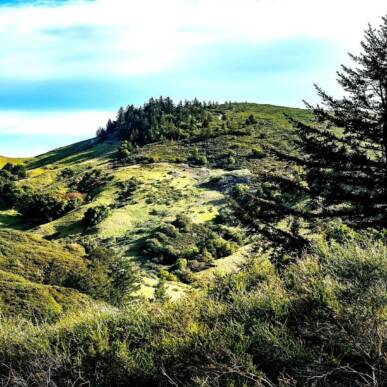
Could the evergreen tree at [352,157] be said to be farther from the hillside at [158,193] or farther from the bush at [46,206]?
the bush at [46,206]

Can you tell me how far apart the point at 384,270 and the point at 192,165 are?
307ft

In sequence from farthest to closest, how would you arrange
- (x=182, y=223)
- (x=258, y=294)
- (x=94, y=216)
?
(x=94, y=216) → (x=182, y=223) → (x=258, y=294)

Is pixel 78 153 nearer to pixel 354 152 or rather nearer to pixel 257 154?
pixel 257 154

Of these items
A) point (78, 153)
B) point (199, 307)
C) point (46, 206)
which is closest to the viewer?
point (199, 307)

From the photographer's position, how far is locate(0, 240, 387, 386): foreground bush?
16.8 ft

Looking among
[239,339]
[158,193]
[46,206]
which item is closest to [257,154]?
[158,193]

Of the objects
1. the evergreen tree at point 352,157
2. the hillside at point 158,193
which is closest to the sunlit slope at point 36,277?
the hillside at point 158,193

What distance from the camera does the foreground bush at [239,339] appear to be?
513cm

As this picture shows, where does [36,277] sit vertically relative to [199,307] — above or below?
below

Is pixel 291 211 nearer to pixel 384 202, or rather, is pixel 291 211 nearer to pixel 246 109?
pixel 384 202

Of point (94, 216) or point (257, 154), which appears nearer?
point (94, 216)

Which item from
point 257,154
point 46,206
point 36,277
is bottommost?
point 36,277

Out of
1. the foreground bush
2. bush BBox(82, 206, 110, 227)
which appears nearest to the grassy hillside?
bush BBox(82, 206, 110, 227)

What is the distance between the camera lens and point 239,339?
5965mm
